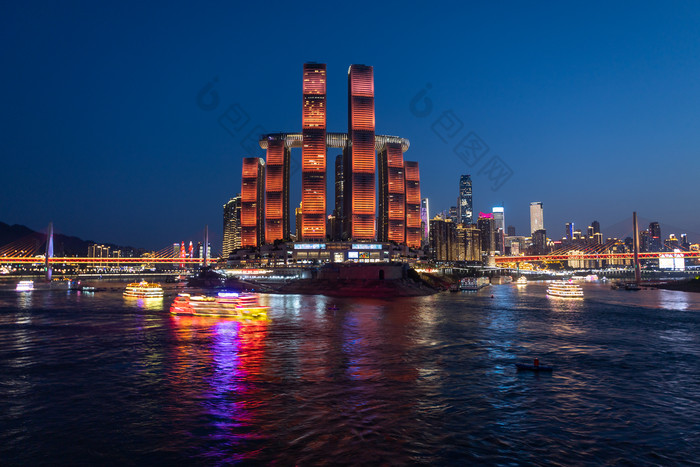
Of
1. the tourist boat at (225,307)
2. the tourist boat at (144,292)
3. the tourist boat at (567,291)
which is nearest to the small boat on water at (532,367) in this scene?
the tourist boat at (225,307)

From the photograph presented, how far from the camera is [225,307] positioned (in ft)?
194

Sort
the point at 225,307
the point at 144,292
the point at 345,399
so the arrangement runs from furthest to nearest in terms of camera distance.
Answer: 1. the point at 144,292
2. the point at 225,307
3. the point at 345,399

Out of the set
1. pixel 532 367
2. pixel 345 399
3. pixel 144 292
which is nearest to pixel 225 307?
pixel 345 399

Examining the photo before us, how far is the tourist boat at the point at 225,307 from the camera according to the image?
5809cm

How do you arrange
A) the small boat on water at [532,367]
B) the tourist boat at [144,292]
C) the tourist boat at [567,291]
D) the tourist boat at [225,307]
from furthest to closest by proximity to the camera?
the tourist boat at [567,291]
the tourist boat at [144,292]
the tourist boat at [225,307]
the small boat on water at [532,367]

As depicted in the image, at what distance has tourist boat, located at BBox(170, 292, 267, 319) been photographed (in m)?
58.1

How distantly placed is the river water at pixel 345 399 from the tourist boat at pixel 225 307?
15.1 meters

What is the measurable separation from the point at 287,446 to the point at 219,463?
2.34 meters

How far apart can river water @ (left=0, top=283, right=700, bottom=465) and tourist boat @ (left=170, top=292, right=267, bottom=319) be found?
49.5ft

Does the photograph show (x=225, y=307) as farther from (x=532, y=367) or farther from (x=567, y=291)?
(x=567, y=291)

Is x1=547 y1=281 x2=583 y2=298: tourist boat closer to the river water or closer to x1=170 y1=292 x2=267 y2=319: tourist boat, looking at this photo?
the river water

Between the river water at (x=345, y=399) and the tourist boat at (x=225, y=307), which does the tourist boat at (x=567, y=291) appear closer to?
the river water at (x=345, y=399)

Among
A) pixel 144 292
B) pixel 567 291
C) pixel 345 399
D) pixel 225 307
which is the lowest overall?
pixel 567 291

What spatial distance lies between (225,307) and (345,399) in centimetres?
4128
